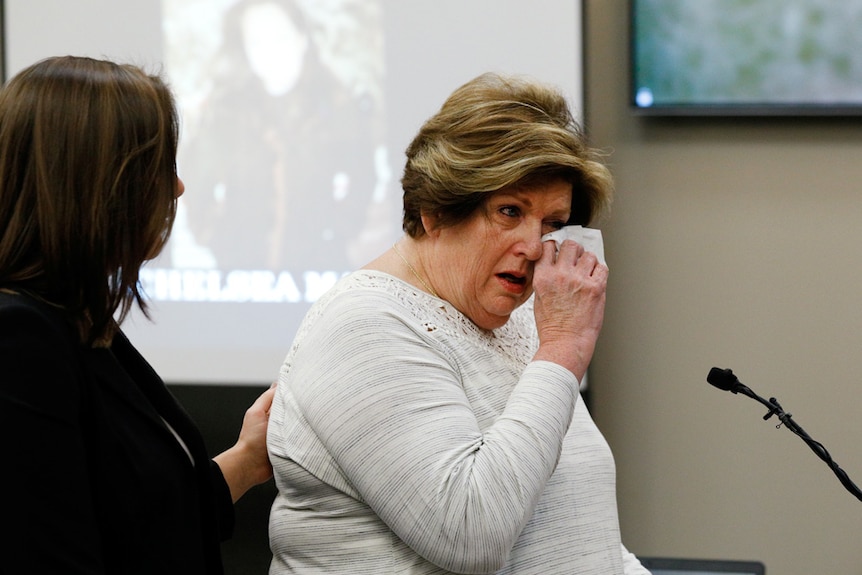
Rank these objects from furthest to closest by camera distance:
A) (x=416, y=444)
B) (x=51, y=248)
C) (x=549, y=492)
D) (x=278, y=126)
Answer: (x=278, y=126) < (x=549, y=492) < (x=416, y=444) < (x=51, y=248)

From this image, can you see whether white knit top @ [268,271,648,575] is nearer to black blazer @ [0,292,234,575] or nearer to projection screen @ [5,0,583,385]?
black blazer @ [0,292,234,575]

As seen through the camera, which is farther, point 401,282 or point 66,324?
point 401,282

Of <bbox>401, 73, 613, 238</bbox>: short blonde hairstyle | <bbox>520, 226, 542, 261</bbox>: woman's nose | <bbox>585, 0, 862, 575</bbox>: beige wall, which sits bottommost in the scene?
<bbox>585, 0, 862, 575</bbox>: beige wall

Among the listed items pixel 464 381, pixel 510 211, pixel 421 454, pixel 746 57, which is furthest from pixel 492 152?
pixel 746 57

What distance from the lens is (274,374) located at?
270 centimetres

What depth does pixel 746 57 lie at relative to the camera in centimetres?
246

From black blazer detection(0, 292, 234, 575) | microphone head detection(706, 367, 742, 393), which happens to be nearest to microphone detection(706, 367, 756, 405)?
microphone head detection(706, 367, 742, 393)

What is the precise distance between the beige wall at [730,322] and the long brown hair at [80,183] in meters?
1.73

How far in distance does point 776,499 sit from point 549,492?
1.56 metres

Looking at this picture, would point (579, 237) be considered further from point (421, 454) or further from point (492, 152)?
point (421, 454)

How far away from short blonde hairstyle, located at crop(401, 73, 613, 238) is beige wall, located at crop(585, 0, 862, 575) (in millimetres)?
1263

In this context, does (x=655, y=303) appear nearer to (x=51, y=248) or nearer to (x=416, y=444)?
(x=416, y=444)

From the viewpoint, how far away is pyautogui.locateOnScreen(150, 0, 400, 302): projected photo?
2629 millimetres

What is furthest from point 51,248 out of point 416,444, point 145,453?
point 416,444
